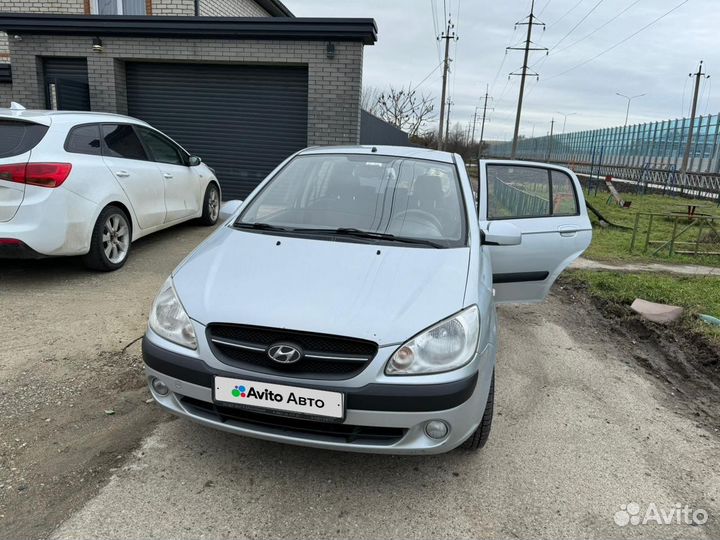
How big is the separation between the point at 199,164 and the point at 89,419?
5206mm

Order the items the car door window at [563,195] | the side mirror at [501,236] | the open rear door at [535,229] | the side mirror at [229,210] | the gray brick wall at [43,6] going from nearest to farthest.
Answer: the side mirror at [501,236] < the side mirror at [229,210] < the open rear door at [535,229] < the car door window at [563,195] < the gray brick wall at [43,6]

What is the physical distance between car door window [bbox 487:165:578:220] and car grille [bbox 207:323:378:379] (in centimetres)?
244

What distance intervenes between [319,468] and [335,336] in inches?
33.3

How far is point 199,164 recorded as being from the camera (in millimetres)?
7559

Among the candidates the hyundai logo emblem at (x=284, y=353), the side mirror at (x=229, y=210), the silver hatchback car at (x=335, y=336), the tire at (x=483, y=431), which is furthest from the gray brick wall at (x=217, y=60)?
the hyundai logo emblem at (x=284, y=353)

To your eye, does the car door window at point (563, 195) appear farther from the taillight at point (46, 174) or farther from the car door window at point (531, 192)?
the taillight at point (46, 174)

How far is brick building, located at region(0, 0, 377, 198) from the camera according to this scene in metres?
9.54

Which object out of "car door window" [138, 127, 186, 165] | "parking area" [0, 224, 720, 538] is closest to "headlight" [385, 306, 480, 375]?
"parking area" [0, 224, 720, 538]

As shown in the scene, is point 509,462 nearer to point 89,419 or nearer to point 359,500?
point 359,500

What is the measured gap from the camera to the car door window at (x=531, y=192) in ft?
14.8

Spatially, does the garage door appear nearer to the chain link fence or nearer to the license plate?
the license plate

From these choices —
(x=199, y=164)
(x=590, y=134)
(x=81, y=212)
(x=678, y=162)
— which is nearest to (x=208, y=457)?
(x=81, y=212)

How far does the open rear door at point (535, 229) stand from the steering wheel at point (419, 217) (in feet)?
1.84

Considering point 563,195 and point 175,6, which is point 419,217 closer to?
point 563,195
